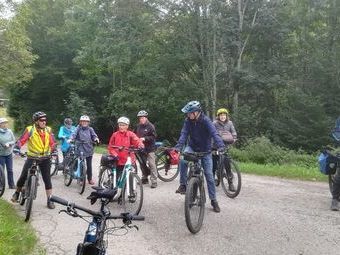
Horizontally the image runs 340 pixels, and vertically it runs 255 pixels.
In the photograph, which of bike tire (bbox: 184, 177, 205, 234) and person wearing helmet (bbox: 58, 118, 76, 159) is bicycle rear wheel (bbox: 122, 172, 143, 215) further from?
person wearing helmet (bbox: 58, 118, 76, 159)

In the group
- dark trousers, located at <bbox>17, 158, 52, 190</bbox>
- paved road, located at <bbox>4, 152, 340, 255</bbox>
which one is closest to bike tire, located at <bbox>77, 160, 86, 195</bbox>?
paved road, located at <bbox>4, 152, 340, 255</bbox>

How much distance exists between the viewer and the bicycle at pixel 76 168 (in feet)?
39.7

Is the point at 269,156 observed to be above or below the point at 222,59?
below

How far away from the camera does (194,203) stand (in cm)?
813

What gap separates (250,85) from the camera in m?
30.1

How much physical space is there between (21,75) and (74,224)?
25.7 m

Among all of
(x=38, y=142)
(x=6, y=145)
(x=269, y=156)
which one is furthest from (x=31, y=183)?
(x=269, y=156)

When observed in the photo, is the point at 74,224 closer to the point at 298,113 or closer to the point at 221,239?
the point at 221,239

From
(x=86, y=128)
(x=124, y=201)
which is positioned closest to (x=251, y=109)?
(x=86, y=128)

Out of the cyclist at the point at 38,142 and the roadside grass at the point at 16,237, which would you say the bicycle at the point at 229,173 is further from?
the roadside grass at the point at 16,237

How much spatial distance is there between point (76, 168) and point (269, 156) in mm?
9018

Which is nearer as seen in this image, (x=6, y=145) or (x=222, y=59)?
(x=6, y=145)

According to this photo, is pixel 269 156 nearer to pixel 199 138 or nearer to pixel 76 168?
pixel 76 168

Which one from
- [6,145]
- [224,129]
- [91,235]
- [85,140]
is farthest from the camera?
[85,140]
